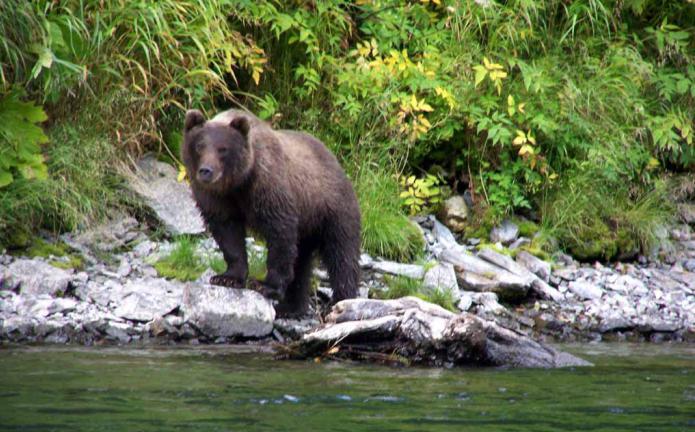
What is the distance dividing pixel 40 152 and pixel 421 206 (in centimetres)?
402

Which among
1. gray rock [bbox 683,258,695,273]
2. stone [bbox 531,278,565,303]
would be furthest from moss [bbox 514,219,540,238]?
gray rock [bbox 683,258,695,273]

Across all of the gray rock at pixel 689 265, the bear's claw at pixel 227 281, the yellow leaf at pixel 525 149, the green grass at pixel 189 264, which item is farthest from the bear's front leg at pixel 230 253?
the gray rock at pixel 689 265

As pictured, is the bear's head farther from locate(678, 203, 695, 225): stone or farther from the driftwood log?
locate(678, 203, 695, 225): stone

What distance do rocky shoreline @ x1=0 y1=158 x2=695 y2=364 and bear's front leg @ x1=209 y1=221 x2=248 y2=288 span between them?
21 cm

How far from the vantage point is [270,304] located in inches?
348

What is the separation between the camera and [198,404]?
5934 mm

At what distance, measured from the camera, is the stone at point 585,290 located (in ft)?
35.0

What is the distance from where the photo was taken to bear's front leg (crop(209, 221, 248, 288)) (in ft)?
29.2

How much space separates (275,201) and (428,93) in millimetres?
3622

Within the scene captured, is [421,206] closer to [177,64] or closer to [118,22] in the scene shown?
[177,64]

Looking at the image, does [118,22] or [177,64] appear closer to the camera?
[118,22]

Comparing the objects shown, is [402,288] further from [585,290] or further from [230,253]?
[585,290]

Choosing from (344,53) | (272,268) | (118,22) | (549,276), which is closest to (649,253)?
(549,276)

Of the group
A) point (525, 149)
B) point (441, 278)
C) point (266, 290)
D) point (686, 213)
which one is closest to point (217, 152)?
point (266, 290)
